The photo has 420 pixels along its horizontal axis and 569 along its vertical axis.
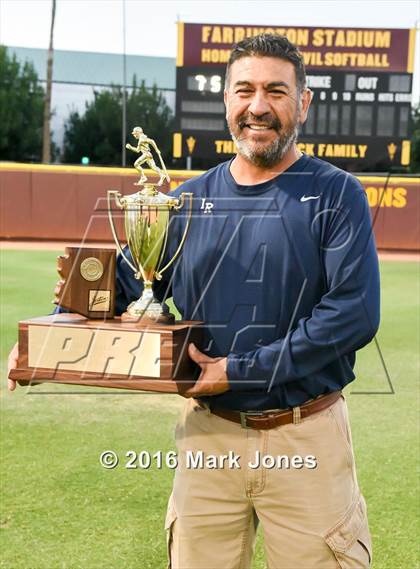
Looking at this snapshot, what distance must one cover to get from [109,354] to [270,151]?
725 millimetres

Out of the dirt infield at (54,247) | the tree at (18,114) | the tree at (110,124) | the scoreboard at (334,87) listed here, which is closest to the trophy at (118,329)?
the dirt infield at (54,247)

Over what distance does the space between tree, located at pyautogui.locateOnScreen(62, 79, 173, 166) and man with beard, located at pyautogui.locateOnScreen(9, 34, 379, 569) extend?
1571 inches

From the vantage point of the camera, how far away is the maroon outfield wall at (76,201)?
18531 mm

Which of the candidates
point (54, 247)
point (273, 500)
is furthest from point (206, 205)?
point (54, 247)

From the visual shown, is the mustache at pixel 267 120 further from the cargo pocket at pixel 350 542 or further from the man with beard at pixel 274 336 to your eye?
the cargo pocket at pixel 350 542

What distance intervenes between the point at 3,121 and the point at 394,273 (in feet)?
101

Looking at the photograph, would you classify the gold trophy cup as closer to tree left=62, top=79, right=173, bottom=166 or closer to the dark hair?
the dark hair

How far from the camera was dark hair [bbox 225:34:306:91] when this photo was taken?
1990 millimetres

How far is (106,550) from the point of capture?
310 cm

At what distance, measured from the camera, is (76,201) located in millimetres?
18891

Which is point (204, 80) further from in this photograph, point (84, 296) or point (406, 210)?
point (84, 296)

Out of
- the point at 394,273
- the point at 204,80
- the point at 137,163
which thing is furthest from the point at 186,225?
the point at 204,80

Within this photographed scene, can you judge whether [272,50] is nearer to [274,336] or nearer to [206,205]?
[206,205]

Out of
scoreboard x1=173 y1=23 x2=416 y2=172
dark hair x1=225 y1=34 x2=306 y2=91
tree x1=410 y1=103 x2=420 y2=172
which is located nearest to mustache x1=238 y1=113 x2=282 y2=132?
dark hair x1=225 y1=34 x2=306 y2=91
